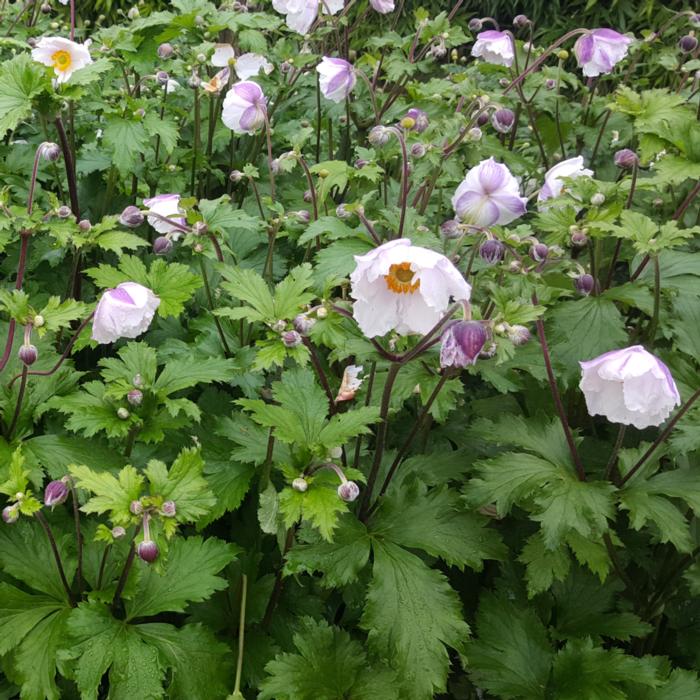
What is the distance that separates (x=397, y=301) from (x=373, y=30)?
19.5ft

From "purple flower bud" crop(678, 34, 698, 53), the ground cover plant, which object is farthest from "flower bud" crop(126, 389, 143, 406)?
"purple flower bud" crop(678, 34, 698, 53)

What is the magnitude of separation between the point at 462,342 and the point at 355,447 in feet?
2.25

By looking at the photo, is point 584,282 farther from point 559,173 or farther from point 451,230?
point 559,173

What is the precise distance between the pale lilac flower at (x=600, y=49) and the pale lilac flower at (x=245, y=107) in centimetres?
113

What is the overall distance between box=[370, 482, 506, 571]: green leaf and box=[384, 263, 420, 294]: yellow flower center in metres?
0.48

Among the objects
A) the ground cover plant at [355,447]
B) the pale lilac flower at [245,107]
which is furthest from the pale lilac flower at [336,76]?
the pale lilac flower at [245,107]

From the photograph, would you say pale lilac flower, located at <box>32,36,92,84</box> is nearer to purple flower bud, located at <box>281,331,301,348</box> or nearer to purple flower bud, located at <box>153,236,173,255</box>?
Answer: purple flower bud, located at <box>153,236,173,255</box>

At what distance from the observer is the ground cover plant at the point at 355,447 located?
4.66 ft

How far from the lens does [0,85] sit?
78.1 inches

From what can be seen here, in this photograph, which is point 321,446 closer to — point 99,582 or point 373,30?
point 99,582

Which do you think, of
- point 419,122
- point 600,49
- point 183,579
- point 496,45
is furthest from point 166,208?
point 600,49

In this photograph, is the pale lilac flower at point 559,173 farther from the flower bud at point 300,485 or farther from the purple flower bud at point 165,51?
the purple flower bud at point 165,51

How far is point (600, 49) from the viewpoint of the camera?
2.40 m

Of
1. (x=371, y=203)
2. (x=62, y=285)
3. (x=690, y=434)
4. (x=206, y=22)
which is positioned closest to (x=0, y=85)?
(x=62, y=285)
